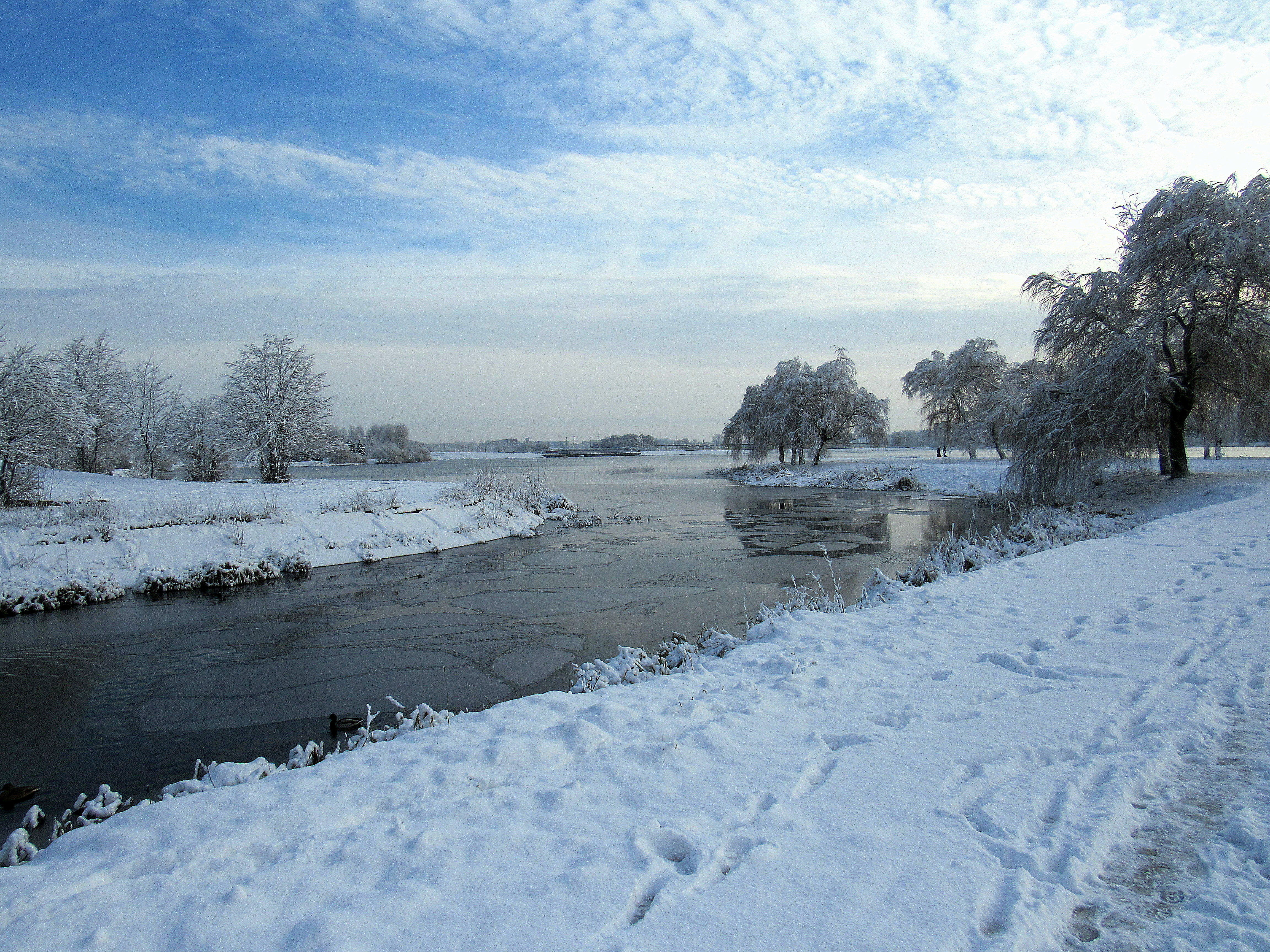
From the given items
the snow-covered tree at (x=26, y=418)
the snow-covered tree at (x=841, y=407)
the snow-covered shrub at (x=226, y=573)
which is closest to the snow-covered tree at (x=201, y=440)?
the snow-covered tree at (x=26, y=418)

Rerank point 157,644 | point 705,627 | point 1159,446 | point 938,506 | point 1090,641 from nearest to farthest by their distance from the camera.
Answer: point 1090,641
point 705,627
point 157,644
point 1159,446
point 938,506

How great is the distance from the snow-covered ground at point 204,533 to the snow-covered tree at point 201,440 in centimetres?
1014

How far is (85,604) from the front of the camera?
10.7 m

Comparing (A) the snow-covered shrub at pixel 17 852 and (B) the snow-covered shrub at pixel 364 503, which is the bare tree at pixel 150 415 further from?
(A) the snow-covered shrub at pixel 17 852

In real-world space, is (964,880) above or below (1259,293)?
below

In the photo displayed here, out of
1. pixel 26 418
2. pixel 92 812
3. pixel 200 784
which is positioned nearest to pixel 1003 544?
pixel 200 784

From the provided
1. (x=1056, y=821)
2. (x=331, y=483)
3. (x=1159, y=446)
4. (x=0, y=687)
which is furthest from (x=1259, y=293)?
(x=331, y=483)

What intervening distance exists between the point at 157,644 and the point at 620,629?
6.22 m

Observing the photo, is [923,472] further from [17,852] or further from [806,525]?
[17,852]

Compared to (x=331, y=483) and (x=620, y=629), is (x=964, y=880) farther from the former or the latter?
(x=331, y=483)

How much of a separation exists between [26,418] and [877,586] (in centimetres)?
2198

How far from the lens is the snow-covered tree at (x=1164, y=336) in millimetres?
16328

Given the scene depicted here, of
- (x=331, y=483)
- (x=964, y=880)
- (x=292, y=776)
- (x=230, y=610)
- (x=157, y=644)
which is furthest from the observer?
(x=331, y=483)

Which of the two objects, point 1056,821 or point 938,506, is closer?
point 1056,821
